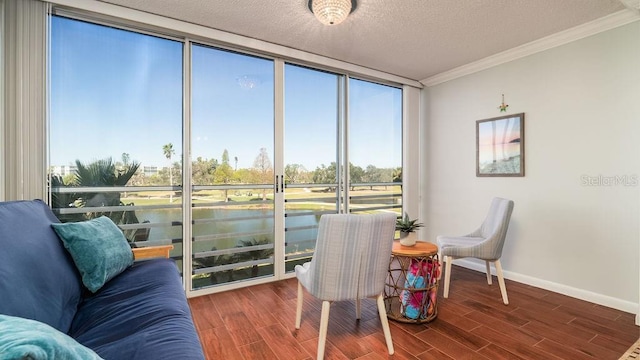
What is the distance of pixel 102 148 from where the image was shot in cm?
252

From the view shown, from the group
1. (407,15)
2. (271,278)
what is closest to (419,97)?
(407,15)

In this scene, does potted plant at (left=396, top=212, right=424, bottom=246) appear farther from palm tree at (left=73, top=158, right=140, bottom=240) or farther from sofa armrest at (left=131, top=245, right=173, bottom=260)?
palm tree at (left=73, top=158, right=140, bottom=240)

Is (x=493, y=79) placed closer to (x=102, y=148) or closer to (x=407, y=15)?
(x=407, y=15)

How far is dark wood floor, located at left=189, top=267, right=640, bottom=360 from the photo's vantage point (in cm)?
193

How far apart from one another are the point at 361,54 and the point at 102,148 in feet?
8.97

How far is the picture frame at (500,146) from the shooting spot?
3.24 m

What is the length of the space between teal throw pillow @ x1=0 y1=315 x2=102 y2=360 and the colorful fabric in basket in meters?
2.05

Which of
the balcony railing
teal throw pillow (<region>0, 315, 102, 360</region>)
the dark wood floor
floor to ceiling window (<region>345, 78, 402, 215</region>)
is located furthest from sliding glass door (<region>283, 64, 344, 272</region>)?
teal throw pillow (<region>0, 315, 102, 360</region>)

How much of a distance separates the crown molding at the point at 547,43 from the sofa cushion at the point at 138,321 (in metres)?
3.85

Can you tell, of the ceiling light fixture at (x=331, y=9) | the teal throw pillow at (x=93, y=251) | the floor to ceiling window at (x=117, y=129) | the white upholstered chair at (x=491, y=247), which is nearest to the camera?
the teal throw pillow at (x=93, y=251)

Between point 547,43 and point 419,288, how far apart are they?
2.77 m

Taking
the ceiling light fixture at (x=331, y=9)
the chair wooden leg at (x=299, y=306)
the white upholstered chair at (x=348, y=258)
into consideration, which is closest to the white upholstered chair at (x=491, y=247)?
the white upholstered chair at (x=348, y=258)

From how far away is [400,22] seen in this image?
8.77 ft

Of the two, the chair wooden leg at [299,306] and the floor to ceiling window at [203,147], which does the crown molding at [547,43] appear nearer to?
the floor to ceiling window at [203,147]
